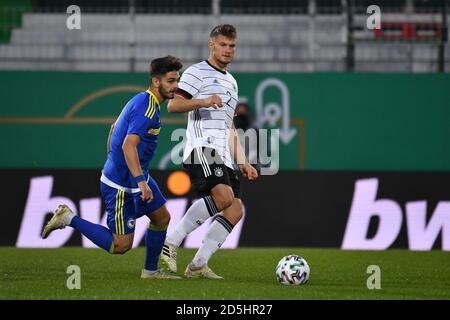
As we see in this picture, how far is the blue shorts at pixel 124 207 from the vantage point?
8.26 metres

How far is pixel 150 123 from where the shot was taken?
26.7 feet

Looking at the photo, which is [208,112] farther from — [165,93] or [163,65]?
[163,65]

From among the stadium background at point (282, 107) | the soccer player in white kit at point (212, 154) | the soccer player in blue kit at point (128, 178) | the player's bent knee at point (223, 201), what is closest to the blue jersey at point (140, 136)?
the soccer player in blue kit at point (128, 178)

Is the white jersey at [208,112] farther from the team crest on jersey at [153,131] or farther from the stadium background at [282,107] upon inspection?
the stadium background at [282,107]

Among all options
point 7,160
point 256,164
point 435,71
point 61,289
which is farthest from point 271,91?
point 61,289

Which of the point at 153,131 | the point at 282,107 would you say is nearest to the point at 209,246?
the point at 153,131

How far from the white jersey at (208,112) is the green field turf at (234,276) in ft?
3.81

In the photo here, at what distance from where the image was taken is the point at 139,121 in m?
8.05

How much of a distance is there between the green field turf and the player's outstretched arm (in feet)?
4.58

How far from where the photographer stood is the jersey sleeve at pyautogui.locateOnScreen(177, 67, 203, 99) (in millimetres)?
8648

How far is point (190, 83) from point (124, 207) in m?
1.23

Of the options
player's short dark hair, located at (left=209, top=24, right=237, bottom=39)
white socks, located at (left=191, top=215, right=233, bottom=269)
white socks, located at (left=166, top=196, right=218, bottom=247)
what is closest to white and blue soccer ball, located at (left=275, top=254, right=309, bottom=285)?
white socks, located at (left=191, top=215, right=233, bottom=269)

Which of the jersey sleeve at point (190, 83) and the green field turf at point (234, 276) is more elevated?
the jersey sleeve at point (190, 83)

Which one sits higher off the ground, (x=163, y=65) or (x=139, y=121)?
(x=163, y=65)
